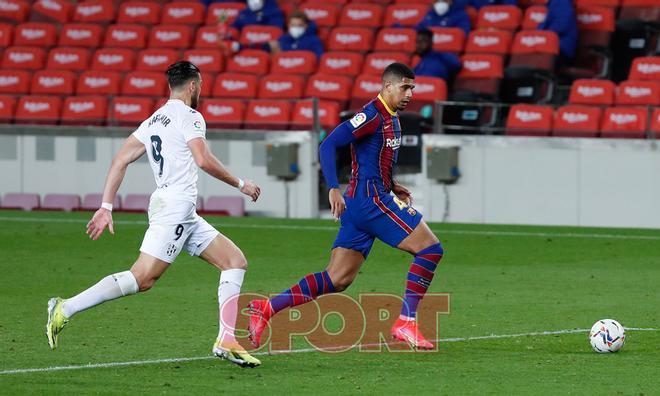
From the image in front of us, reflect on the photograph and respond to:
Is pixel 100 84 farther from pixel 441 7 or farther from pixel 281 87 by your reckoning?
pixel 441 7

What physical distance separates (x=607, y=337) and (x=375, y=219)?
169 centimetres

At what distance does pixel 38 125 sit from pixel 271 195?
3821mm

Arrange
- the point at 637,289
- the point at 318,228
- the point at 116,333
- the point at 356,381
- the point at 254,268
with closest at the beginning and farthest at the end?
the point at 356,381 < the point at 116,333 < the point at 637,289 < the point at 254,268 < the point at 318,228

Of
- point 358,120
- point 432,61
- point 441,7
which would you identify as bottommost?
point 358,120

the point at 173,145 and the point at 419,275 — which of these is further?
the point at 419,275

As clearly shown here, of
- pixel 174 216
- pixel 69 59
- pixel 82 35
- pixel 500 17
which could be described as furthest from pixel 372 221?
pixel 82 35

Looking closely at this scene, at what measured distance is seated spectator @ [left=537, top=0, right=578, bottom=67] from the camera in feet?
67.4

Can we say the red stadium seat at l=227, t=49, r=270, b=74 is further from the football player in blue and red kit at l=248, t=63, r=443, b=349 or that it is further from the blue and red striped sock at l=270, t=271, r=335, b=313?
the blue and red striped sock at l=270, t=271, r=335, b=313

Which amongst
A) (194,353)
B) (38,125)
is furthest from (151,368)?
(38,125)

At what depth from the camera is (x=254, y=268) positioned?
570 inches

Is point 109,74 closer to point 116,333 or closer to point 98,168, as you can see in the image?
point 98,168

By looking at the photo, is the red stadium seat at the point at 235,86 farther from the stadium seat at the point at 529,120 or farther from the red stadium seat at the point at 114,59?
the stadium seat at the point at 529,120

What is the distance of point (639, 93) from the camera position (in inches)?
747

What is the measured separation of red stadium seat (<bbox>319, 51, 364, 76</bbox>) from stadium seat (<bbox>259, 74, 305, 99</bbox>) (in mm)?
541
